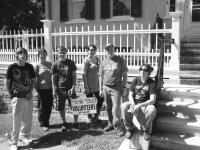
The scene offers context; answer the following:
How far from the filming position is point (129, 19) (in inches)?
464

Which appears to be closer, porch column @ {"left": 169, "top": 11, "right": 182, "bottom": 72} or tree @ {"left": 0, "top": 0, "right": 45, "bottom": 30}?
porch column @ {"left": 169, "top": 11, "right": 182, "bottom": 72}

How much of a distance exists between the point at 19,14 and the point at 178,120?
13.0 metres

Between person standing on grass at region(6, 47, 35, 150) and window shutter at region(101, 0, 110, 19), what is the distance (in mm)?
6899

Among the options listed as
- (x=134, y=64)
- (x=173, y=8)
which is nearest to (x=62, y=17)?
(x=173, y=8)

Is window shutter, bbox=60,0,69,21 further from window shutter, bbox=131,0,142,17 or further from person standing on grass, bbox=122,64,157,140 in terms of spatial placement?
person standing on grass, bbox=122,64,157,140

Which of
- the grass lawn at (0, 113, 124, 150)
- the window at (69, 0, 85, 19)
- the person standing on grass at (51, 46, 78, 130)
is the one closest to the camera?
the grass lawn at (0, 113, 124, 150)

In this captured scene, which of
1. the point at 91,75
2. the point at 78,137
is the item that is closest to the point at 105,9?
the point at 91,75

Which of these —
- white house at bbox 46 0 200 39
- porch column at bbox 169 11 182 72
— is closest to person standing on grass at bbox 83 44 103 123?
A: porch column at bbox 169 11 182 72

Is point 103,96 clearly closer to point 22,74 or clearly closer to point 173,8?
A: point 22,74

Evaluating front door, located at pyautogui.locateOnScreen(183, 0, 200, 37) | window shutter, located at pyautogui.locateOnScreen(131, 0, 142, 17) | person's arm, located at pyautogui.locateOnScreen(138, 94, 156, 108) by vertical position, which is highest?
window shutter, located at pyautogui.locateOnScreen(131, 0, 142, 17)

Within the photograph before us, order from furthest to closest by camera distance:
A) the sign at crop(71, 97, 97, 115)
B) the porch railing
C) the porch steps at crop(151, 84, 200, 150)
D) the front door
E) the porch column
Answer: the front door, the porch railing, the porch column, the sign at crop(71, 97, 97, 115), the porch steps at crop(151, 84, 200, 150)

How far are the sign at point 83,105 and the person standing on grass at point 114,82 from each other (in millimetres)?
292

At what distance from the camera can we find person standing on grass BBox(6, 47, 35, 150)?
566cm

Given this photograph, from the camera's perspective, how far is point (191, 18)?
9867 mm
